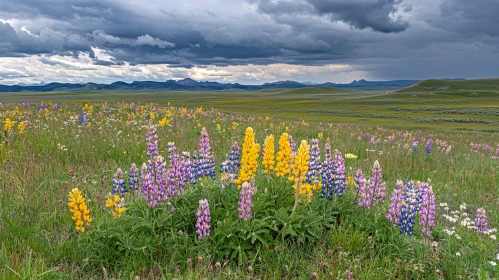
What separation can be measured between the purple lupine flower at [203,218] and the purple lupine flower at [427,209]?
2.67 metres

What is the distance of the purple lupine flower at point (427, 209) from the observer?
4.38 meters

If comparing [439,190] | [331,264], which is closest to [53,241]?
[331,264]

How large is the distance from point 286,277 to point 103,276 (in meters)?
1.81

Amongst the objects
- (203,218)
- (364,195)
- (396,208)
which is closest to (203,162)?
(203,218)

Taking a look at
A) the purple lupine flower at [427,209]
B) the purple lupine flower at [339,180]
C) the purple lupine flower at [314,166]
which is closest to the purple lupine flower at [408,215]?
the purple lupine flower at [427,209]

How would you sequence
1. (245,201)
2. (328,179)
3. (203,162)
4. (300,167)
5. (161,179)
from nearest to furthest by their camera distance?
(245,201), (300,167), (161,179), (328,179), (203,162)

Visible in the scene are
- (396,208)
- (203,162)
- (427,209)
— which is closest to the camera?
(396,208)

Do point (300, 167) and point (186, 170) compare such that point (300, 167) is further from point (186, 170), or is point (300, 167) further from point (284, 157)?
point (186, 170)

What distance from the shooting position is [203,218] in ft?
11.8

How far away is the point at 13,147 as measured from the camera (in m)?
7.62

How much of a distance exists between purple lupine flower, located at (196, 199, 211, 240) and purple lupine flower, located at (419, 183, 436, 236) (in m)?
2.67

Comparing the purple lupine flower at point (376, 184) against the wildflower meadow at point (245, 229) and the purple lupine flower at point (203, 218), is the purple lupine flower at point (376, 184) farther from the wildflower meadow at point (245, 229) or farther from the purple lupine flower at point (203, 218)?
the purple lupine flower at point (203, 218)

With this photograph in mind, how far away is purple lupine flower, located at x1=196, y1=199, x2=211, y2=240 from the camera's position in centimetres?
352

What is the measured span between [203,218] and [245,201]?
47 centimetres
